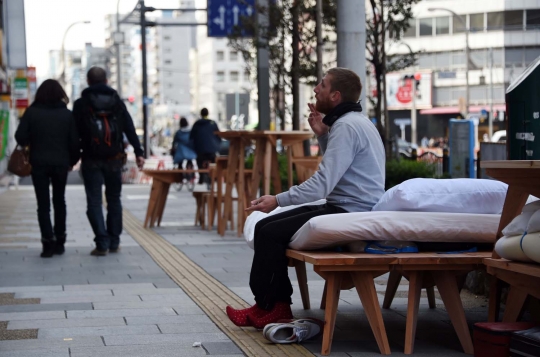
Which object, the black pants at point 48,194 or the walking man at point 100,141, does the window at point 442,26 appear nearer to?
the walking man at point 100,141

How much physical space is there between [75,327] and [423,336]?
206cm

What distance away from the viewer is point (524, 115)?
8.65 meters

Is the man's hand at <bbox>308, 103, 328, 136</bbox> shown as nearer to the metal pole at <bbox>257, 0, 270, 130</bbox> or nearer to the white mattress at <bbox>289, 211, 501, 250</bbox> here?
the white mattress at <bbox>289, 211, 501, 250</bbox>

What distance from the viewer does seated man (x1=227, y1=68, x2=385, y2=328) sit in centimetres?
573

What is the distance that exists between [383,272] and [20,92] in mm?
29108

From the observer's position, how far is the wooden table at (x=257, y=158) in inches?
454

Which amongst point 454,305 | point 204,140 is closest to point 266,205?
point 454,305

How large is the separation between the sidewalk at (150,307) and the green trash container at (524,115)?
1581 millimetres

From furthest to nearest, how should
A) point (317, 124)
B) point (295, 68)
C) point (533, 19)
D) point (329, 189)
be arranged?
point (533, 19), point (295, 68), point (317, 124), point (329, 189)

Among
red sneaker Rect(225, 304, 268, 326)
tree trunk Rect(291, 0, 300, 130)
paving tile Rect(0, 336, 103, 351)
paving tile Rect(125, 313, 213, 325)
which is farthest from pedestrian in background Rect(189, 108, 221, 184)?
paving tile Rect(0, 336, 103, 351)

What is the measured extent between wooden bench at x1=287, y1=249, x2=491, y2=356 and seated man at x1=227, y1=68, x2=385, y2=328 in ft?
1.02

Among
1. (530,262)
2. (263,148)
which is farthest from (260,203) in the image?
(263,148)

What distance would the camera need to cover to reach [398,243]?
18.3ft

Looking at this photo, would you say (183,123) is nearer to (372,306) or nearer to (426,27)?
(372,306)
